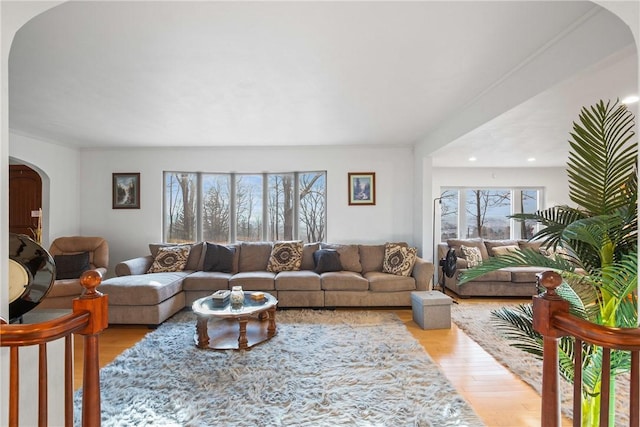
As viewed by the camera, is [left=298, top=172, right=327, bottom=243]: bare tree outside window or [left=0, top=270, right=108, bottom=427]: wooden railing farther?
[left=298, top=172, right=327, bottom=243]: bare tree outside window

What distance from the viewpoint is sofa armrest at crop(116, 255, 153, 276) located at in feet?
13.8

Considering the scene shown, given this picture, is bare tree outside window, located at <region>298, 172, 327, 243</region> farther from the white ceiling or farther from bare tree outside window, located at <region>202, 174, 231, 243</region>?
the white ceiling

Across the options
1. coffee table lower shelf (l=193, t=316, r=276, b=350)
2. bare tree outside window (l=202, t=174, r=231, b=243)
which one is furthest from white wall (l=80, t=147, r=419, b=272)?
coffee table lower shelf (l=193, t=316, r=276, b=350)

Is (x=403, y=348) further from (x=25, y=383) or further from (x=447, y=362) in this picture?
(x=25, y=383)

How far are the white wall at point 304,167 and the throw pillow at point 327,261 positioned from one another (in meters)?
0.69

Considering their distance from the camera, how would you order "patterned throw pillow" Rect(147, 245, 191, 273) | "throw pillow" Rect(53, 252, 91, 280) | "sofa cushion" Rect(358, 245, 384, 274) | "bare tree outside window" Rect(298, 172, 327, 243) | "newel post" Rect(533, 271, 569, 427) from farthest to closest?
"bare tree outside window" Rect(298, 172, 327, 243), "sofa cushion" Rect(358, 245, 384, 274), "patterned throw pillow" Rect(147, 245, 191, 273), "throw pillow" Rect(53, 252, 91, 280), "newel post" Rect(533, 271, 569, 427)

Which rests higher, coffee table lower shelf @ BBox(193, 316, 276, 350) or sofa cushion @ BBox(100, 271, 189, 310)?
sofa cushion @ BBox(100, 271, 189, 310)

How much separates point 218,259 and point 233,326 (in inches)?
49.5

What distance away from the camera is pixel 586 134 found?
1.46 meters

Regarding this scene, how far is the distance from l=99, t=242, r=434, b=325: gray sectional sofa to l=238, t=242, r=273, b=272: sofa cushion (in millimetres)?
32

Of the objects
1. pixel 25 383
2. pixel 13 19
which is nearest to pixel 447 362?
pixel 25 383

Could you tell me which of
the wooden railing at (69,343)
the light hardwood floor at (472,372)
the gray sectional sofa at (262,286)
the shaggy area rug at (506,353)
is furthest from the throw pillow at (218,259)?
the wooden railing at (69,343)

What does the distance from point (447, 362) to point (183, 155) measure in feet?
15.8

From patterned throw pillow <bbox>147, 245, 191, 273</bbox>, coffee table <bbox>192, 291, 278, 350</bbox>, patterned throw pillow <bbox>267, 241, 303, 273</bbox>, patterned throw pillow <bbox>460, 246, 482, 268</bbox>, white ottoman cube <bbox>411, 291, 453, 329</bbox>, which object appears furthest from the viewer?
patterned throw pillow <bbox>460, 246, 482, 268</bbox>
